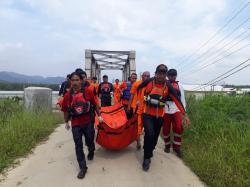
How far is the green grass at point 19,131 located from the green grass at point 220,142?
316 centimetres

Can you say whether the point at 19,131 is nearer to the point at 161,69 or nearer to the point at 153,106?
the point at 153,106

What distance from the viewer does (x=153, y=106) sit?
546 centimetres

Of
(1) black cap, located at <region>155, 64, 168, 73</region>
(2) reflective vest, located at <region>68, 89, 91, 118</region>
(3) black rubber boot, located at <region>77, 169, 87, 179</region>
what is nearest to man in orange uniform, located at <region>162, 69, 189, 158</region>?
(1) black cap, located at <region>155, 64, 168, 73</region>

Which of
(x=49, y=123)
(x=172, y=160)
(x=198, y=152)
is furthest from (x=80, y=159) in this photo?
(x=49, y=123)

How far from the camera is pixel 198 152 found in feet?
19.9

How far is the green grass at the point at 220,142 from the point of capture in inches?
191

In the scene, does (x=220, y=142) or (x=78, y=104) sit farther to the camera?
(x=220, y=142)

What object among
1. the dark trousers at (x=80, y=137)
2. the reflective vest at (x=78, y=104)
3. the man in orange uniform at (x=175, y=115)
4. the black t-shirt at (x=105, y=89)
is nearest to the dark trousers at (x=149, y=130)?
the man in orange uniform at (x=175, y=115)

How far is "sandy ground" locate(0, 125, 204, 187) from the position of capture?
15.9 ft

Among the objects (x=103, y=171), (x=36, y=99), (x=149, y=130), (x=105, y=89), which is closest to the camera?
(x=103, y=171)

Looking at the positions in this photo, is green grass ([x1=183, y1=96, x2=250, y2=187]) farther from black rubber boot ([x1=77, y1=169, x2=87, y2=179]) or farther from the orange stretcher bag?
black rubber boot ([x1=77, y1=169, x2=87, y2=179])

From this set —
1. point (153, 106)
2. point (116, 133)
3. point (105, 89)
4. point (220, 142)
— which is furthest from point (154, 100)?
point (105, 89)

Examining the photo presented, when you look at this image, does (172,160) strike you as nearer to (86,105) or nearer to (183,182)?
(183,182)

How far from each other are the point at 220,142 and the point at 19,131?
428cm
